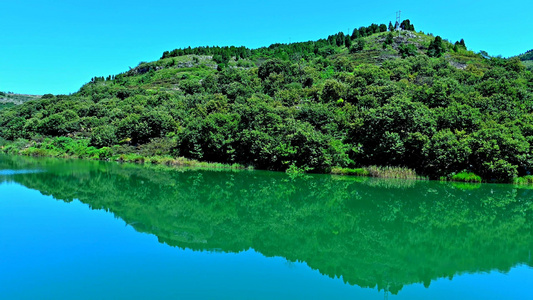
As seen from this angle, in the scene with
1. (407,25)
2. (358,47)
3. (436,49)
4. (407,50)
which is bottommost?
(436,49)

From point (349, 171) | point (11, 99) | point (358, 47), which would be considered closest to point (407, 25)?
point (358, 47)

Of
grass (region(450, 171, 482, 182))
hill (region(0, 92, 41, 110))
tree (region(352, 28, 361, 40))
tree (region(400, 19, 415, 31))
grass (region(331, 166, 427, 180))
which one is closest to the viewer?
grass (region(450, 171, 482, 182))

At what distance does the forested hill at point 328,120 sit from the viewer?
29.2 metres

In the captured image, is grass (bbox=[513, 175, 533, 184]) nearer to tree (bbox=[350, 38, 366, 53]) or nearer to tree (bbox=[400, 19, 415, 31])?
tree (bbox=[350, 38, 366, 53])

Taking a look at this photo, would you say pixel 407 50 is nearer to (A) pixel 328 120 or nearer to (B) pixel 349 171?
(A) pixel 328 120

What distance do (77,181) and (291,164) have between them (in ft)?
63.5

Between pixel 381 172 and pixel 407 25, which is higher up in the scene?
pixel 407 25

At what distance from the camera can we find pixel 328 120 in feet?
128

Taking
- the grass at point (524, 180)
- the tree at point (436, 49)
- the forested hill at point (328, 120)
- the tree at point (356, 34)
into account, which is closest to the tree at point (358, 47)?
the forested hill at point (328, 120)

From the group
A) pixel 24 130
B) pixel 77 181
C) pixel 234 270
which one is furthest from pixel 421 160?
pixel 24 130

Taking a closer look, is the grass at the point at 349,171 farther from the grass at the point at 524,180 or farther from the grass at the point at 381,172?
the grass at the point at 524,180

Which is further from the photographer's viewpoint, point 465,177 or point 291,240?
point 465,177

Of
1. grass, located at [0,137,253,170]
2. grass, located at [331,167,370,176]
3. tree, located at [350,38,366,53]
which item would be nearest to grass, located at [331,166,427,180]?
grass, located at [331,167,370,176]

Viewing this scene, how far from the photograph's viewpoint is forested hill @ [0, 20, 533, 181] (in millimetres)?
29234
